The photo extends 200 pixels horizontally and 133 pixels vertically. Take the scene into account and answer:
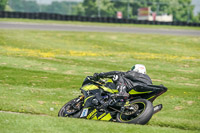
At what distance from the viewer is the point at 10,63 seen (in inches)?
688

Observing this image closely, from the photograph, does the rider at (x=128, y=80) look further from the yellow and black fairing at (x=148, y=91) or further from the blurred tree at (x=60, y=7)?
the blurred tree at (x=60, y=7)

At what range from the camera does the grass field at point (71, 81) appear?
293 inches

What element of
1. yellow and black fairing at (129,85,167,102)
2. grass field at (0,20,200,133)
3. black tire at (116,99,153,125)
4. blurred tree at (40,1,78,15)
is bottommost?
grass field at (0,20,200,133)

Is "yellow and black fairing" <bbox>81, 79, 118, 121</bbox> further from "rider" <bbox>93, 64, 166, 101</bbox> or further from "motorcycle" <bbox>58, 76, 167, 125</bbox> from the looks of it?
"rider" <bbox>93, 64, 166, 101</bbox>

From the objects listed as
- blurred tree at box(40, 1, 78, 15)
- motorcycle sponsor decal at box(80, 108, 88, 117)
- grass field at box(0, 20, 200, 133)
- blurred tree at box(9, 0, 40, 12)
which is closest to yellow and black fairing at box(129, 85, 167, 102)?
grass field at box(0, 20, 200, 133)

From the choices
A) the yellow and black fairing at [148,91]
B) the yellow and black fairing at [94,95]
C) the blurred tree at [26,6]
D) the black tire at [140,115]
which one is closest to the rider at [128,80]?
the yellow and black fairing at [148,91]

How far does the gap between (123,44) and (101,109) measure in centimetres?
2254

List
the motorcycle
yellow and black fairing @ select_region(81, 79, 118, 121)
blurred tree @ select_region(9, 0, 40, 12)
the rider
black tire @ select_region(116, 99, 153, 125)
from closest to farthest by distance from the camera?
black tire @ select_region(116, 99, 153, 125), the motorcycle, the rider, yellow and black fairing @ select_region(81, 79, 118, 121), blurred tree @ select_region(9, 0, 40, 12)

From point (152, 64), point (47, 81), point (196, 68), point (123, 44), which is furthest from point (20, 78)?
point (123, 44)

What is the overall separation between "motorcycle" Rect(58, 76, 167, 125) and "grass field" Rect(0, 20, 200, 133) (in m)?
0.37

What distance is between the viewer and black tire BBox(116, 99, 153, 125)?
7379 millimetres

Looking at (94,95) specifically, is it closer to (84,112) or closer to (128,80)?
(84,112)

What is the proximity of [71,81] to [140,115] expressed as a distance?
7.00 meters

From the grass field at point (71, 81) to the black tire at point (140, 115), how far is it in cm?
20
